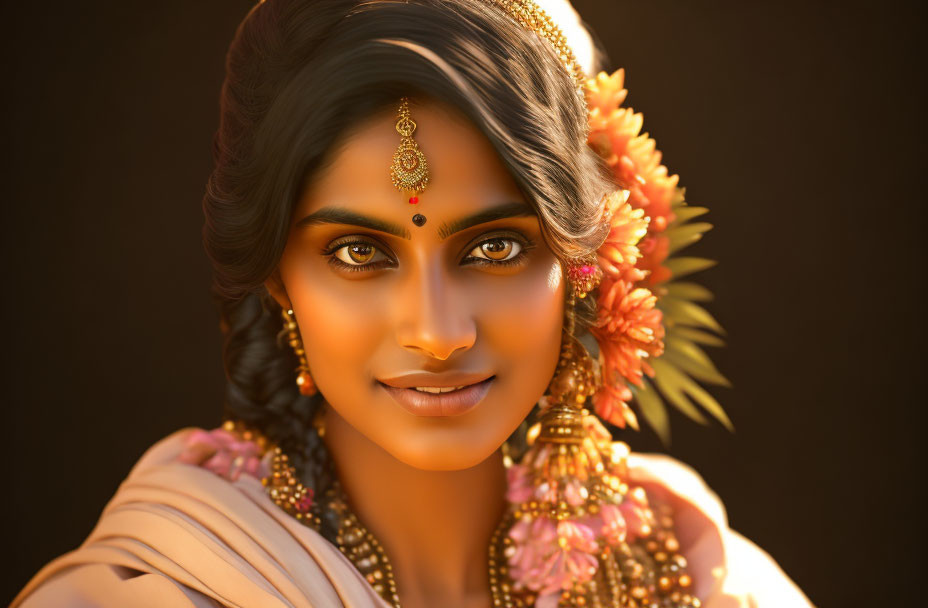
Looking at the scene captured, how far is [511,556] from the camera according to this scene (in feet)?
6.32

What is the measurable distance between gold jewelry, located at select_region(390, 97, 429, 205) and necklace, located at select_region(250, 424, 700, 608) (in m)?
0.62

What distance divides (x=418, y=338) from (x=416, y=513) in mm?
478

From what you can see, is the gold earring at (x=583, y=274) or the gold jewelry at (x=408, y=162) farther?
the gold earring at (x=583, y=274)

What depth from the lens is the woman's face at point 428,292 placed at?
5.03 feet

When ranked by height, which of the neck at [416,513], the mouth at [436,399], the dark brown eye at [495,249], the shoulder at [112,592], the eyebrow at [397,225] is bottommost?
the shoulder at [112,592]

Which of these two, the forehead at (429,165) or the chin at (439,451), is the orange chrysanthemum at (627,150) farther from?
the chin at (439,451)

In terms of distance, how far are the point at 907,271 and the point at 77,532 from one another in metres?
2.39

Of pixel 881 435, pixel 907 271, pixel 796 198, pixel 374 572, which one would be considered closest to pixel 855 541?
pixel 881 435

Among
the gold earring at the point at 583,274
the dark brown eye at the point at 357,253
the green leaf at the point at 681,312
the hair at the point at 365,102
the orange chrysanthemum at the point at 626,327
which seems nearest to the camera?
the hair at the point at 365,102

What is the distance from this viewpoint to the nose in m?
1.52

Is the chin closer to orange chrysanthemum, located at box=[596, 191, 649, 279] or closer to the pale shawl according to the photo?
the pale shawl

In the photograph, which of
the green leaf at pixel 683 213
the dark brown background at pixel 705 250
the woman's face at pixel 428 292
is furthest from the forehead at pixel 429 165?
the dark brown background at pixel 705 250

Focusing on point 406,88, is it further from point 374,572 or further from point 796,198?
point 796,198

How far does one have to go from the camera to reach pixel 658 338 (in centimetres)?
187
